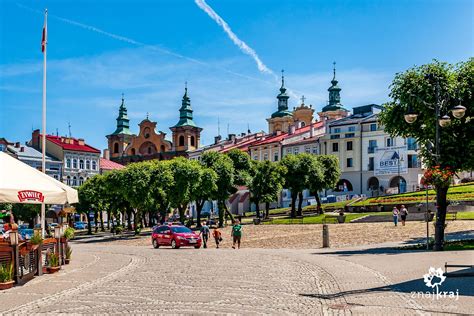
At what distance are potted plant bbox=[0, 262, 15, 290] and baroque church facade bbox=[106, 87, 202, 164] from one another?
101m

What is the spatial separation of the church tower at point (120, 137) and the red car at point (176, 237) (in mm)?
90443

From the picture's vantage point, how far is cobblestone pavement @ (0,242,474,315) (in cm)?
1164

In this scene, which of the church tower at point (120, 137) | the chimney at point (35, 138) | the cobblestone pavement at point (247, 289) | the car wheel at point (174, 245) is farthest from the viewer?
the church tower at point (120, 137)

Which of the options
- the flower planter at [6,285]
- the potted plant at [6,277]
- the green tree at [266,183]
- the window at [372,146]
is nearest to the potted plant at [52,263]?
the potted plant at [6,277]

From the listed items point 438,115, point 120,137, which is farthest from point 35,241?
point 120,137

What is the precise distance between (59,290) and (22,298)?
4.67 ft

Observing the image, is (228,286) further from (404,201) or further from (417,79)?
(404,201)

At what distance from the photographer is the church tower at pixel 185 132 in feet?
390

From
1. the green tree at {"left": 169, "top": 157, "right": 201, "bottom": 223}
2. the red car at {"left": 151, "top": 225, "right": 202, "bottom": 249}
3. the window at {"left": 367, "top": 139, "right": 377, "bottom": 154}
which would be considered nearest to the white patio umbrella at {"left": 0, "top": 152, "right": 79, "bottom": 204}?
the red car at {"left": 151, "top": 225, "right": 202, "bottom": 249}

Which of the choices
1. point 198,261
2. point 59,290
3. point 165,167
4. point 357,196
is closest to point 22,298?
point 59,290

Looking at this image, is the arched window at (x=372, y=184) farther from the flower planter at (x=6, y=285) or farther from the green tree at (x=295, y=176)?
the flower planter at (x=6, y=285)

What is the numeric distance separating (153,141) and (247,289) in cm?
10997

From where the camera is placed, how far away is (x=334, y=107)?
116m

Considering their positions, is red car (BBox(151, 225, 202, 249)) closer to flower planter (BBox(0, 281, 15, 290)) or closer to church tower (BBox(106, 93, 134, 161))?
flower planter (BBox(0, 281, 15, 290))
